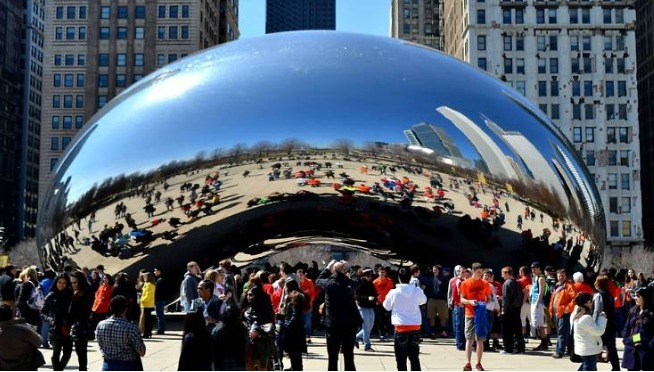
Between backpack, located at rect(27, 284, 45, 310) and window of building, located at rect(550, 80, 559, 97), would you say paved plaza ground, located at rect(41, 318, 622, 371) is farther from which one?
window of building, located at rect(550, 80, 559, 97)

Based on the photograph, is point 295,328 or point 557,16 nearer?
point 295,328

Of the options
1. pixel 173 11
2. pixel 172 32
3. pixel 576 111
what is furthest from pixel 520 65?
pixel 173 11

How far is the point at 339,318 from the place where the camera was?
8070mm

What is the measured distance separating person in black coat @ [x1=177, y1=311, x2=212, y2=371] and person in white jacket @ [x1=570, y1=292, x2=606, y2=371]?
3.49 meters

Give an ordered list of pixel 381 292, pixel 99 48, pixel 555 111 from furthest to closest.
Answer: pixel 99 48, pixel 555 111, pixel 381 292

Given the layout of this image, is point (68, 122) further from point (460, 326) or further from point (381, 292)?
point (460, 326)

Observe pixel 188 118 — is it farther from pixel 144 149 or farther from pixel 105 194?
pixel 105 194

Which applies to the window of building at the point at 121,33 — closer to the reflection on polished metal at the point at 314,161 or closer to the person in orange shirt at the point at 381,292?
the reflection on polished metal at the point at 314,161

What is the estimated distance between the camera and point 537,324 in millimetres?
10891

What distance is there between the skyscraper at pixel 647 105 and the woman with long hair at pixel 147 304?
70.8m

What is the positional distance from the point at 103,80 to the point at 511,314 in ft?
217

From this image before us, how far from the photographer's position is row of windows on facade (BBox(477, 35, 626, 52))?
230ft

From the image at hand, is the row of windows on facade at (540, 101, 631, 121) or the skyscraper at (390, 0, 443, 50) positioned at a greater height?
the skyscraper at (390, 0, 443, 50)

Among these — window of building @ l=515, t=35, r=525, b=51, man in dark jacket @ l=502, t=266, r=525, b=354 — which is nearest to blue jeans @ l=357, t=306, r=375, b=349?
man in dark jacket @ l=502, t=266, r=525, b=354
